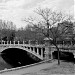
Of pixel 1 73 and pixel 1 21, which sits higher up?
pixel 1 21

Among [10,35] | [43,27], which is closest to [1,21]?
[10,35]

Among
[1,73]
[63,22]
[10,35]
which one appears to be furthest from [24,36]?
[1,73]

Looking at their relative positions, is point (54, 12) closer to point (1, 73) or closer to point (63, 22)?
point (63, 22)

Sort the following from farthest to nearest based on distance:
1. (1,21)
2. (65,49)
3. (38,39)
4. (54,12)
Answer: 1. (1,21)
2. (38,39)
3. (65,49)
4. (54,12)

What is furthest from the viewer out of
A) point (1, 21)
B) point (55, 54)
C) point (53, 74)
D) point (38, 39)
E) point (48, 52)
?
point (1, 21)

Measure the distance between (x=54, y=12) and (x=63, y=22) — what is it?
1.99 m

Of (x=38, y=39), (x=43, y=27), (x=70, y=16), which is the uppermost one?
(x=70, y=16)

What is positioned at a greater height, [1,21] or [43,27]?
[1,21]

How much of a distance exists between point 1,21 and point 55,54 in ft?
190

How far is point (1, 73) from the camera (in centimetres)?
1367

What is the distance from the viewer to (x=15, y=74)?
1285 cm

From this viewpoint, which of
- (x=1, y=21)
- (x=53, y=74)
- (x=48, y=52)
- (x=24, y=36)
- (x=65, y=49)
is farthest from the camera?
(x=1, y=21)

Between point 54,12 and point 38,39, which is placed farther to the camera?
point 38,39

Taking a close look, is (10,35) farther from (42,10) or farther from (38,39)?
(42,10)
